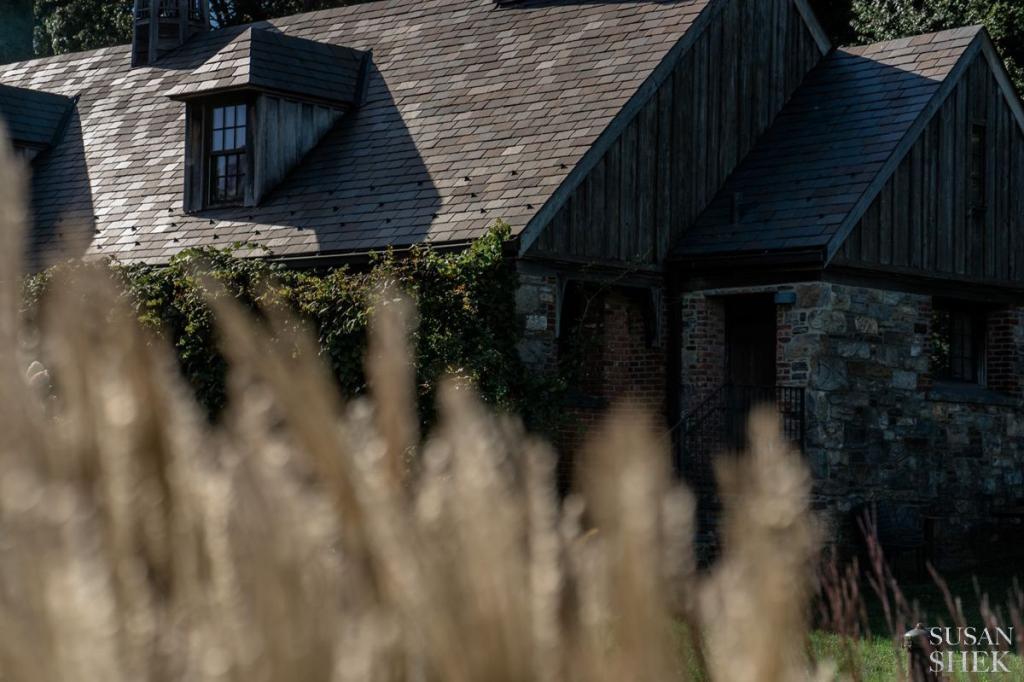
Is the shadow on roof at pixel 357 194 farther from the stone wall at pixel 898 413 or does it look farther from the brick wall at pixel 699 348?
the stone wall at pixel 898 413

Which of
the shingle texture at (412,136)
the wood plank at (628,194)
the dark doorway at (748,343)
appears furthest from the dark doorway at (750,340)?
the shingle texture at (412,136)

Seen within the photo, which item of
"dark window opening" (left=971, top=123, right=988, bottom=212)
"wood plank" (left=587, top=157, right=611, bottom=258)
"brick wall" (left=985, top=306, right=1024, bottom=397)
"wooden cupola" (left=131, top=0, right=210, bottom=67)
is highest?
"wooden cupola" (left=131, top=0, right=210, bottom=67)

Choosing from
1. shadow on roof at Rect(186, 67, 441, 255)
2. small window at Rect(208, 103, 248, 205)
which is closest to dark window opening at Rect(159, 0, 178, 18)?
small window at Rect(208, 103, 248, 205)

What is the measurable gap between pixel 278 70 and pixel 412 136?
211 cm

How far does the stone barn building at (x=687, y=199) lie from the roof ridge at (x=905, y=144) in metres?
0.04

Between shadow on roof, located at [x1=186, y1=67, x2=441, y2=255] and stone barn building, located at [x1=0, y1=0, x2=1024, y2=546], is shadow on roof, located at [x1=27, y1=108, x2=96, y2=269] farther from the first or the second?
shadow on roof, located at [x1=186, y1=67, x2=441, y2=255]

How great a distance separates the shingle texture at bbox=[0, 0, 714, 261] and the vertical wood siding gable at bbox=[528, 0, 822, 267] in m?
0.48

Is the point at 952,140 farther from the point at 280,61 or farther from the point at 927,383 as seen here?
the point at 280,61

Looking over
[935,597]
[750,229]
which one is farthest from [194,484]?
[750,229]

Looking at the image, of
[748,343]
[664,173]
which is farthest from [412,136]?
[748,343]

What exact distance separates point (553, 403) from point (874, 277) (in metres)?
4.65

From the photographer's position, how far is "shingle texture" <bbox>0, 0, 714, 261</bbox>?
16.2 m

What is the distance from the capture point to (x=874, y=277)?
17.0 m

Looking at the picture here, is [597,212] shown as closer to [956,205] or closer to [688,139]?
[688,139]
